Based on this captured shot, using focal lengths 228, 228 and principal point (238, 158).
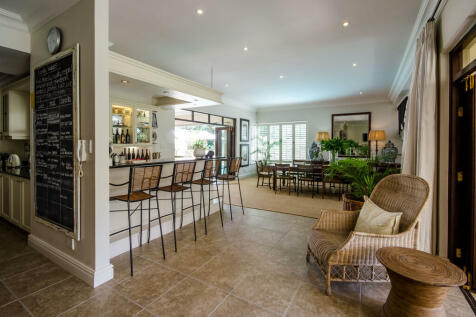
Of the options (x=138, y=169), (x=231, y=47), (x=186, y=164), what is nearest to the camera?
(x=138, y=169)

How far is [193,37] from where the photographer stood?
11.4 feet

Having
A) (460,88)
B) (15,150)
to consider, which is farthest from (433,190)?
(15,150)

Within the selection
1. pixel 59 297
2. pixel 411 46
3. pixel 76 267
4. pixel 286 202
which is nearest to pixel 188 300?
pixel 59 297

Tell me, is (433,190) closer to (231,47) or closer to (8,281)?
(231,47)

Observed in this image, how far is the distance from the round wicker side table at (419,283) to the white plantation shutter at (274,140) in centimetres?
801

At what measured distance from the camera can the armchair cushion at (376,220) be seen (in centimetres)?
205

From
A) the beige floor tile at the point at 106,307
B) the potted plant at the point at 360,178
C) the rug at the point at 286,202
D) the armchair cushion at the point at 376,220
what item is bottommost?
the beige floor tile at the point at 106,307

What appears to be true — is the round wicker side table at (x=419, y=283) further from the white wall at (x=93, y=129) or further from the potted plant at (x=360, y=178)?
the white wall at (x=93, y=129)

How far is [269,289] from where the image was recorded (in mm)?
2086

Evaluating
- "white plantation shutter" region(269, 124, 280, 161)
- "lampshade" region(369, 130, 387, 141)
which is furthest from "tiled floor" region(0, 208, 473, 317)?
"white plantation shutter" region(269, 124, 280, 161)

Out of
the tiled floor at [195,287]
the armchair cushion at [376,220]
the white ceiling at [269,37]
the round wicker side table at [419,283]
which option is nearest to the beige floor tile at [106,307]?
the tiled floor at [195,287]

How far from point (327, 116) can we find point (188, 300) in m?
8.25

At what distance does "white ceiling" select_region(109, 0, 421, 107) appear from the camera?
277 centimetres

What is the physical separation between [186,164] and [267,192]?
3.78 meters
